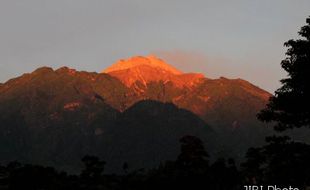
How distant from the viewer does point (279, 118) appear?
41.8m

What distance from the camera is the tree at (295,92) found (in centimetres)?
4044

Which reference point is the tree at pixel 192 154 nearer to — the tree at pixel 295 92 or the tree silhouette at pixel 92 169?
the tree silhouette at pixel 92 169

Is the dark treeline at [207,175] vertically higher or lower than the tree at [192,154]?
lower

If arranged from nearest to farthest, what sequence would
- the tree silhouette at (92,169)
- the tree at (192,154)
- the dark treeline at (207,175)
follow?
the dark treeline at (207,175)
the tree at (192,154)
the tree silhouette at (92,169)

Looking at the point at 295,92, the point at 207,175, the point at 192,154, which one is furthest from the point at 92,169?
the point at 295,92

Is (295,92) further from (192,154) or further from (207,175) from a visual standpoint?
(192,154)

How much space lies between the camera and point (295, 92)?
40781mm

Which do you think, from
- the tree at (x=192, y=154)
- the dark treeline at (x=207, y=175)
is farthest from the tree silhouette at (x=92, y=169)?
the tree at (x=192, y=154)

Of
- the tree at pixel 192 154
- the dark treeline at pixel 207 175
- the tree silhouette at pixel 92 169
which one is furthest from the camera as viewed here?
the tree silhouette at pixel 92 169

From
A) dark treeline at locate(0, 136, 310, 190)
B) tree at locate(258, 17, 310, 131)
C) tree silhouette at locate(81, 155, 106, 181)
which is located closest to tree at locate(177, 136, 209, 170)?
dark treeline at locate(0, 136, 310, 190)

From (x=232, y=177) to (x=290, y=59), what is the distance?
2256 cm

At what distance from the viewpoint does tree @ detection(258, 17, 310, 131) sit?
4044 centimetres

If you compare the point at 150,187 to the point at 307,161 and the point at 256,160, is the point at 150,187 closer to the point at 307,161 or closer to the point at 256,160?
the point at 256,160

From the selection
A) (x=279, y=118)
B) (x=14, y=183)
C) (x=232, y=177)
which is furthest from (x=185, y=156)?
(x=279, y=118)
